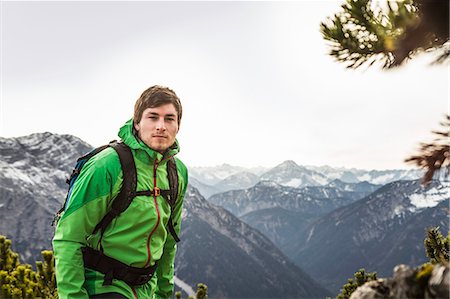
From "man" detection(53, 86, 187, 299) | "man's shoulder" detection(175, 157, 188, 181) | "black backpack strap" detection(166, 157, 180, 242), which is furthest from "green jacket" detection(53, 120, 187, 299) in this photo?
"man's shoulder" detection(175, 157, 188, 181)

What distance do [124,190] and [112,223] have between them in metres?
0.36

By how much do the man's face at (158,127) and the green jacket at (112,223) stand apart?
90mm

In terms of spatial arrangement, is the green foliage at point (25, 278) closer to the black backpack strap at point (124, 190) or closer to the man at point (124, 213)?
the man at point (124, 213)

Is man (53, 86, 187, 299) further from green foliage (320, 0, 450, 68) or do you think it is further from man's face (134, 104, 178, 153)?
green foliage (320, 0, 450, 68)

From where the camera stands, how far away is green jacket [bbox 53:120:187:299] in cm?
355

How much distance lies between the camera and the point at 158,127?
410 cm

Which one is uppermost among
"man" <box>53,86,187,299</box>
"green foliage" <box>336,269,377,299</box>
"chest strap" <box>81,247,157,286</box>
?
"man" <box>53,86,187,299</box>

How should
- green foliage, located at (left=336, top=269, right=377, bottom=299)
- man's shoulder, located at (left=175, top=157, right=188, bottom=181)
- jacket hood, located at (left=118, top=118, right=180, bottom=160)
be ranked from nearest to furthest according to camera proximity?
jacket hood, located at (left=118, top=118, right=180, bottom=160), man's shoulder, located at (left=175, top=157, right=188, bottom=181), green foliage, located at (left=336, top=269, right=377, bottom=299)

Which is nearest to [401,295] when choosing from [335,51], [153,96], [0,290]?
[153,96]

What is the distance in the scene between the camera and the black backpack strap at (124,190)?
3811mm

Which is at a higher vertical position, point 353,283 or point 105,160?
point 105,160

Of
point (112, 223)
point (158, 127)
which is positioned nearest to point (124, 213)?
point (112, 223)

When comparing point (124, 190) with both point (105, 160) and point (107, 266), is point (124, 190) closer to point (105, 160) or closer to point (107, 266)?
point (105, 160)

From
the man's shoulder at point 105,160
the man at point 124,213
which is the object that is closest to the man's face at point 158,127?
the man at point 124,213
